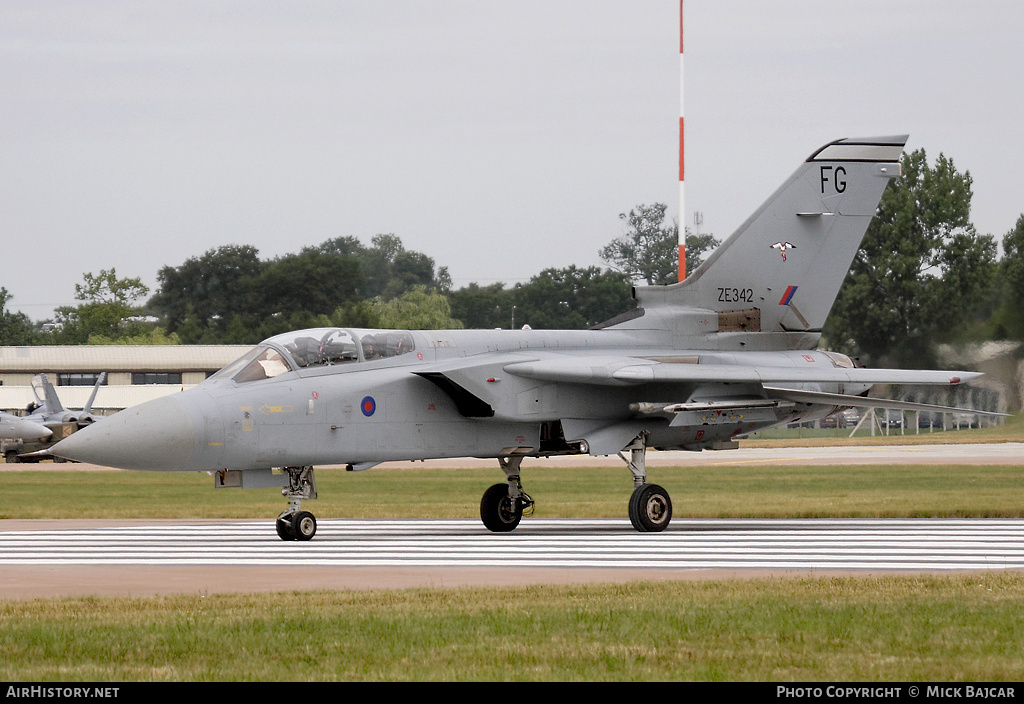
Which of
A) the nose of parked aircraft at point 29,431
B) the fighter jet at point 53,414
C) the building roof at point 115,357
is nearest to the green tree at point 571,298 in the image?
the building roof at point 115,357

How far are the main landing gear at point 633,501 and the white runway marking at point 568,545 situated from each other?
0.24 meters

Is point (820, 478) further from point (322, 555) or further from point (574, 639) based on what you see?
point (574, 639)

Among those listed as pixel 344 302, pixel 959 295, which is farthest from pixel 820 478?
pixel 344 302

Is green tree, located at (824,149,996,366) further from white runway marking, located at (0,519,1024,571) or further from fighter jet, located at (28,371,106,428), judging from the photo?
fighter jet, located at (28,371,106,428)

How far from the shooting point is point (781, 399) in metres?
18.5

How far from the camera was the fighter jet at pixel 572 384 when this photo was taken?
51.8 ft

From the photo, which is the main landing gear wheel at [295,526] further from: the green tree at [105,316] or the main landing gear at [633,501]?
the green tree at [105,316]

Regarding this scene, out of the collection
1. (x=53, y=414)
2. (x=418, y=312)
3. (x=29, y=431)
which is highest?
(x=418, y=312)

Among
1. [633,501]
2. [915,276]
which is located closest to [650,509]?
[633,501]

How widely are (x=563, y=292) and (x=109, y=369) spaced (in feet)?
104

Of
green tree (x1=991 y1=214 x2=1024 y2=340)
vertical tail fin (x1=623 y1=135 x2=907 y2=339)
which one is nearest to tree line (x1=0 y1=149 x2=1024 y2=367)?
green tree (x1=991 y1=214 x2=1024 y2=340)

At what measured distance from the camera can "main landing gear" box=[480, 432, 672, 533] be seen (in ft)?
57.7

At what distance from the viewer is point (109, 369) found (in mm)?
75875

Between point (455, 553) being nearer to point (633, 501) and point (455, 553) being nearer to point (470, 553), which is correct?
point (470, 553)
